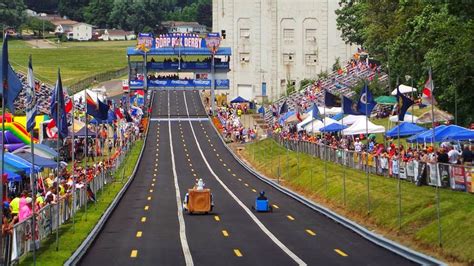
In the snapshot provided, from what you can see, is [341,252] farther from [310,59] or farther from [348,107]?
[310,59]

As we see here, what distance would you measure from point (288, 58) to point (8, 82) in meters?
120

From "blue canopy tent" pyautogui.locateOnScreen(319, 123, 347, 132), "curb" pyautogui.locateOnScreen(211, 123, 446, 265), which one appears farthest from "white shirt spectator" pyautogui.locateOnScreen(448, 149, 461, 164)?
"blue canopy tent" pyautogui.locateOnScreen(319, 123, 347, 132)

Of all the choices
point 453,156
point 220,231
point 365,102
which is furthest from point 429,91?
point 365,102

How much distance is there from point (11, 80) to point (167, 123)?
305ft

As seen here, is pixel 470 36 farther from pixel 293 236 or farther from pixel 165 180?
pixel 165 180

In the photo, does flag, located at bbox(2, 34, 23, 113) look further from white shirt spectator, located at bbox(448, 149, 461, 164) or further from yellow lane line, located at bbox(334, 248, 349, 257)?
white shirt spectator, located at bbox(448, 149, 461, 164)

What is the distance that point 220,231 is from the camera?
143 ft

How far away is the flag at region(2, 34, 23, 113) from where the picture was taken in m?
26.0

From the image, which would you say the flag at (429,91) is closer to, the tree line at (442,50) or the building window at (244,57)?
the tree line at (442,50)

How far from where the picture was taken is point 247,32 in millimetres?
146750

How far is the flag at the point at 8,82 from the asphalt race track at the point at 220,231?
8.36 m

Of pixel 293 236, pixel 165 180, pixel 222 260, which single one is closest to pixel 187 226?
pixel 293 236

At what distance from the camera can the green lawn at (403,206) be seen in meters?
34.7

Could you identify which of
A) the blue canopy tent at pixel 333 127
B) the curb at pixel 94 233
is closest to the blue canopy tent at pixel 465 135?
the curb at pixel 94 233
